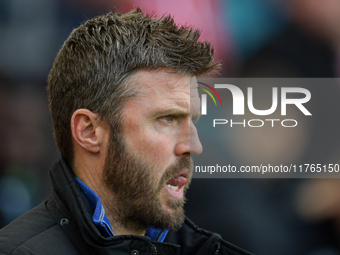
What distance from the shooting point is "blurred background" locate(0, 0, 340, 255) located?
293 centimetres

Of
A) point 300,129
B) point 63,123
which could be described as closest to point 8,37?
point 63,123

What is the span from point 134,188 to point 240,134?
1.72 metres

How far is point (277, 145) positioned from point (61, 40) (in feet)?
6.69

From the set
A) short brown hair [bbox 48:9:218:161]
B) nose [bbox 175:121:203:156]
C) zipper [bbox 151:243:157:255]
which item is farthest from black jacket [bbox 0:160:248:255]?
nose [bbox 175:121:203:156]

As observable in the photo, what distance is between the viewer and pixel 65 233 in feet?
4.09

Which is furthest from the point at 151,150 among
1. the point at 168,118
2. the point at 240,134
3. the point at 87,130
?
the point at 240,134

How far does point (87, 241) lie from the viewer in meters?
1.17

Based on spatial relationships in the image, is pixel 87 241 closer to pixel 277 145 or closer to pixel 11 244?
pixel 11 244

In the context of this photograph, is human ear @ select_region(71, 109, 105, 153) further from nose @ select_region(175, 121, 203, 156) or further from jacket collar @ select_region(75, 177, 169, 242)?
nose @ select_region(175, 121, 203, 156)

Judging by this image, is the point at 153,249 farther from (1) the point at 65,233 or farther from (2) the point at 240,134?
(2) the point at 240,134

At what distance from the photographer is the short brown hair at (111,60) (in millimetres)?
1393

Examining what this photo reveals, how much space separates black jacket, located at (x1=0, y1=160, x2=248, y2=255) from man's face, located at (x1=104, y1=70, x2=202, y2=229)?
0.59 ft

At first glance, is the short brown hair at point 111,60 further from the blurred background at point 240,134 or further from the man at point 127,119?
the blurred background at point 240,134

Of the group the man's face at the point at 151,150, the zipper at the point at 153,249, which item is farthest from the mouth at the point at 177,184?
the zipper at the point at 153,249
